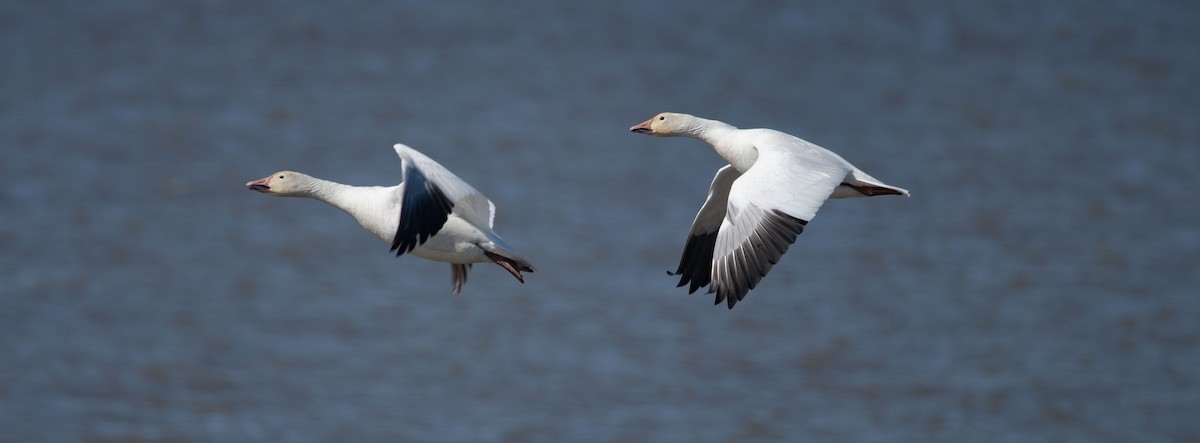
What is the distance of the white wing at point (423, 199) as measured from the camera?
862 cm

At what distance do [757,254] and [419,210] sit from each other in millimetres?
1888

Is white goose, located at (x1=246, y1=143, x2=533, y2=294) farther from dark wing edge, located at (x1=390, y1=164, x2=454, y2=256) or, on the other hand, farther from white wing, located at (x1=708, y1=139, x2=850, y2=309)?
white wing, located at (x1=708, y1=139, x2=850, y2=309)

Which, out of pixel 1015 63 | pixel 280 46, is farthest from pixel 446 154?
pixel 1015 63

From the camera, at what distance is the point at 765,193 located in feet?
29.2

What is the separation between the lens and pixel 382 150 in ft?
110

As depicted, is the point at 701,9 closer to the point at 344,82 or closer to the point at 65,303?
the point at 344,82

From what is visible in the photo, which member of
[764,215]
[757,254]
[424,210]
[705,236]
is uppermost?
[705,236]

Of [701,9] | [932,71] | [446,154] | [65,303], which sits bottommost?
[65,303]

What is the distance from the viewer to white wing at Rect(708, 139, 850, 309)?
8.70m

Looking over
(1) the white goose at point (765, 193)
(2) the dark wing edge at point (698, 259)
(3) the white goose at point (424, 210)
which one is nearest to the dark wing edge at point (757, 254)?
(1) the white goose at point (765, 193)

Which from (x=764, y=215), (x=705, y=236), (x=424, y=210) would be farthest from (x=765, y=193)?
(x=424, y=210)

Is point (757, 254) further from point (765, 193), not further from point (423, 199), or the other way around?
point (423, 199)

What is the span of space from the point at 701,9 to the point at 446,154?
935 centimetres

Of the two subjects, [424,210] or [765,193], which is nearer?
[424,210]
